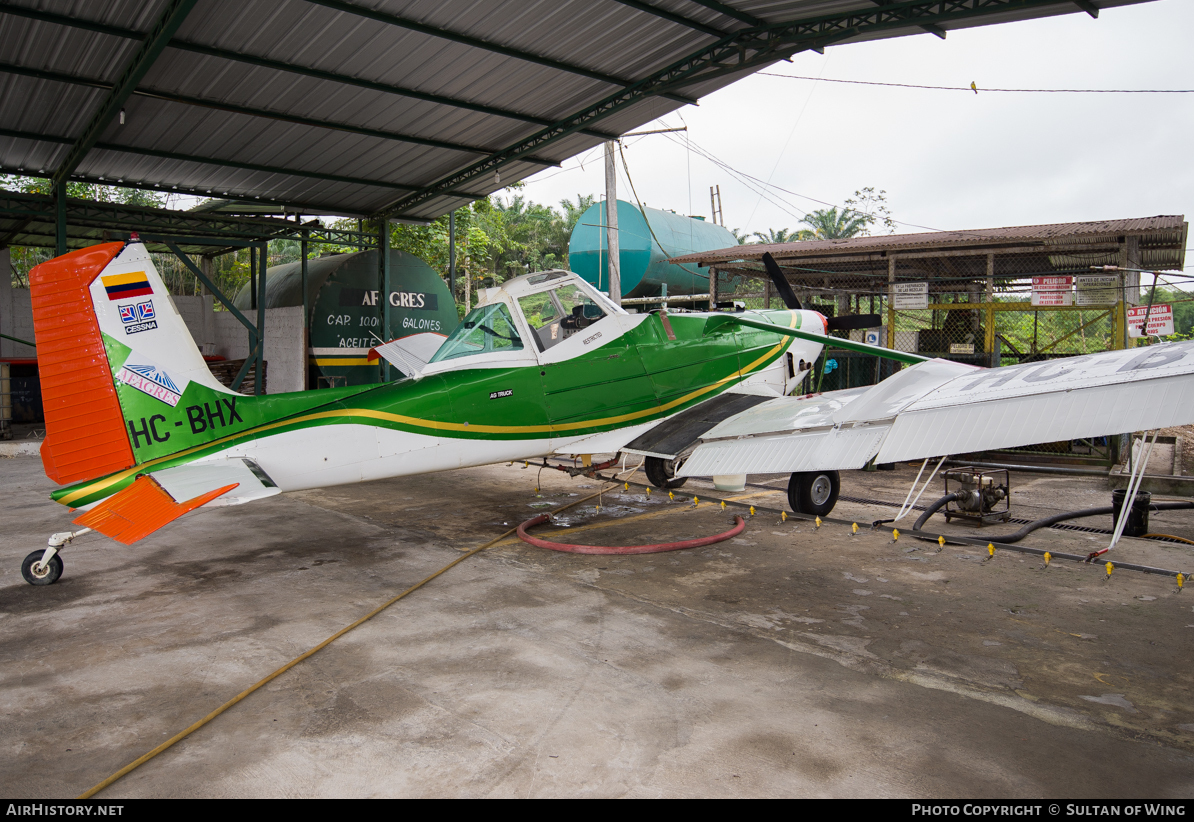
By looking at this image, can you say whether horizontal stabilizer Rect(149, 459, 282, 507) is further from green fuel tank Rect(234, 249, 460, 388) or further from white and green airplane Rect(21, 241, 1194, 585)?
green fuel tank Rect(234, 249, 460, 388)

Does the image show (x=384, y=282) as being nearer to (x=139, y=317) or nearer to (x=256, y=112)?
(x=256, y=112)

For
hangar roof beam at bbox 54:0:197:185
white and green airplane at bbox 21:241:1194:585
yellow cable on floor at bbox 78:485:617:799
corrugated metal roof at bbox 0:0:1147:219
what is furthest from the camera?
corrugated metal roof at bbox 0:0:1147:219

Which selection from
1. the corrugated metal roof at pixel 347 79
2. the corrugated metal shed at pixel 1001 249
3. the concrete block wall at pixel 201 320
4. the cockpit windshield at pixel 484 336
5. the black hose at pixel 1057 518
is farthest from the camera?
the concrete block wall at pixel 201 320

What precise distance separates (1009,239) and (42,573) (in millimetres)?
12937

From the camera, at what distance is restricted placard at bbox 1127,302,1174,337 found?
9852mm

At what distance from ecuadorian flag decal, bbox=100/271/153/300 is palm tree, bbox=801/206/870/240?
136 feet

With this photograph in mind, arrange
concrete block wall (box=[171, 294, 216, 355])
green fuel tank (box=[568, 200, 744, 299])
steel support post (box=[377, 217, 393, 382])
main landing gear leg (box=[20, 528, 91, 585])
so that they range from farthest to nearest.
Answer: concrete block wall (box=[171, 294, 216, 355])
green fuel tank (box=[568, 200, 744, 299])
steel support post (box=[377, 217, 393, 382])
main landing gear leg (box=[20, 528, 91, 585])

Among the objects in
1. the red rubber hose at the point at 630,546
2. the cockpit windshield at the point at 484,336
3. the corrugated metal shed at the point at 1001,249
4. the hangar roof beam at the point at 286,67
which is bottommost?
the red rubber hose at the point at 630,546

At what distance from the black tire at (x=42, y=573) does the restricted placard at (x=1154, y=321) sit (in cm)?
1295

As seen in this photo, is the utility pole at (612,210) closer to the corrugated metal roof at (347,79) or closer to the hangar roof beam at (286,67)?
the corrugated metal roof at (347,79)

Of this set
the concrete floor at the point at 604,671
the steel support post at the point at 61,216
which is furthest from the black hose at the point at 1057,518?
the steel support post at the point at 61,216

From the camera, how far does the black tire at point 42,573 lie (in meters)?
5.91

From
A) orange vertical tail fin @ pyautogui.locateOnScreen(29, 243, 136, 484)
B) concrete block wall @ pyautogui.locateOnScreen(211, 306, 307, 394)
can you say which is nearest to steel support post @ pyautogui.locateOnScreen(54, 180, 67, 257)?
concrete block wall @ pyautogui.locateOnScreen(211, 306, 307, 394)

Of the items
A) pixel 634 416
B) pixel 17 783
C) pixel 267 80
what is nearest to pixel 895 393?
pixel 634 416
